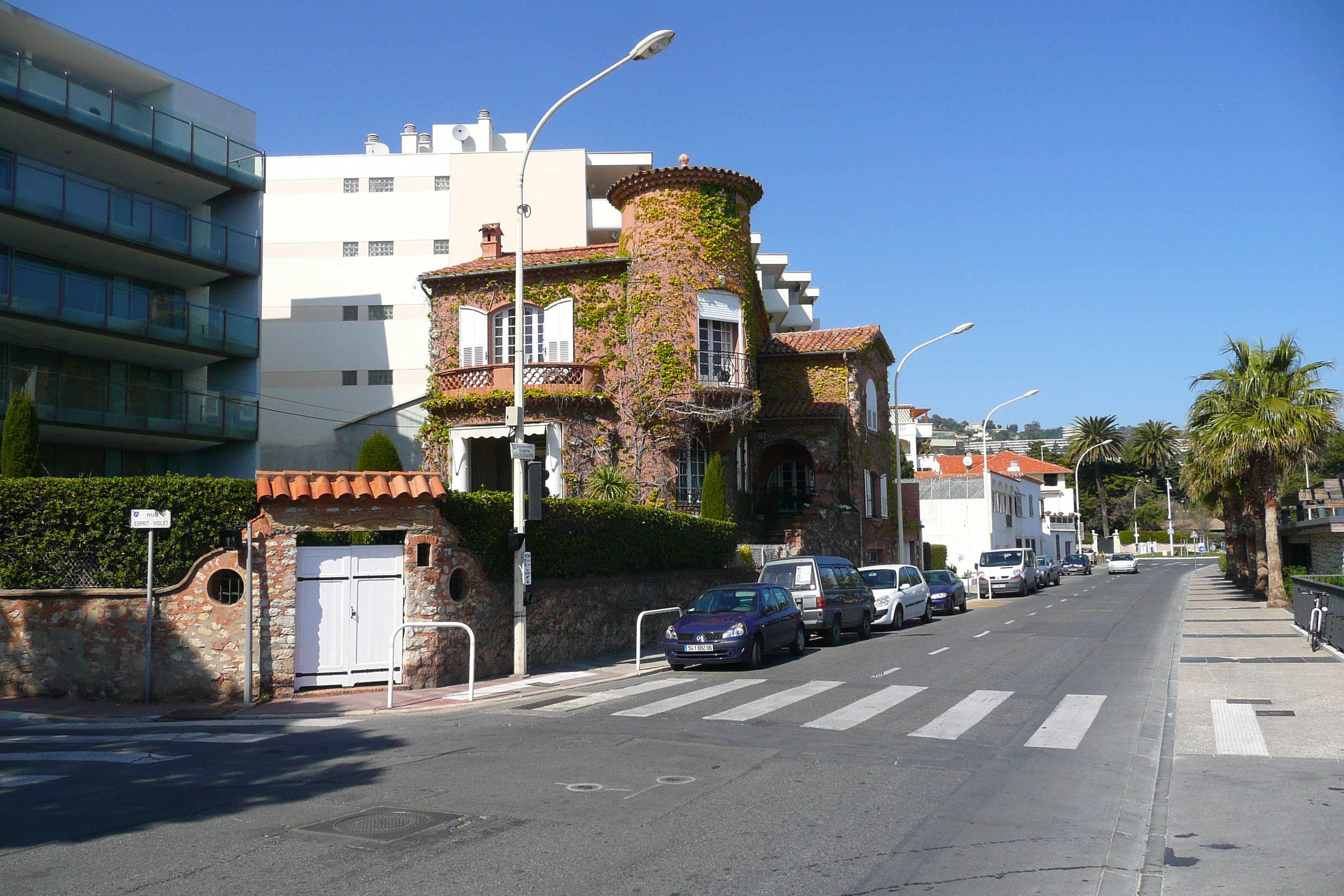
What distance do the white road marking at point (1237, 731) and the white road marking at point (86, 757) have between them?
10452 millimetres

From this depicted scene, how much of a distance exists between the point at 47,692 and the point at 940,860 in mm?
14108

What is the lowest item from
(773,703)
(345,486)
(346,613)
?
(773,703)

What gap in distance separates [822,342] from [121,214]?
2250cm

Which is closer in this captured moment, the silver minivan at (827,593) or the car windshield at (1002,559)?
the silver minivan at (827,593)

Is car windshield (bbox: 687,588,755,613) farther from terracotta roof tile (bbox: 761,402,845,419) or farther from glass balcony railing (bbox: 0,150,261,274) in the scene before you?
glass balcony railing (bbox: 0,150,261,274)

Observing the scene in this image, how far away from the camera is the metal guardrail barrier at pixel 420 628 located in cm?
1430

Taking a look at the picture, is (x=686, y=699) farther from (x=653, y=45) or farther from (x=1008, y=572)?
(x=1008, y=572)

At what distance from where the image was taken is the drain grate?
23.2ft

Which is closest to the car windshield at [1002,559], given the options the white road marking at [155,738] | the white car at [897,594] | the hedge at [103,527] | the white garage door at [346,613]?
the white car at [897,594]

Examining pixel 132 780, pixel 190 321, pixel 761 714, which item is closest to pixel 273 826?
pixel 132 780

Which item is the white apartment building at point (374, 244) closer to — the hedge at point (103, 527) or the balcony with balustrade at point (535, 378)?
the balcony with balustrade at point (535, 378)

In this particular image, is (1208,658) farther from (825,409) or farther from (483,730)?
(825,409)

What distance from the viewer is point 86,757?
410 inches

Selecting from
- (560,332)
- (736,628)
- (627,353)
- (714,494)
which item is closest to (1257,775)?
(736,628)
